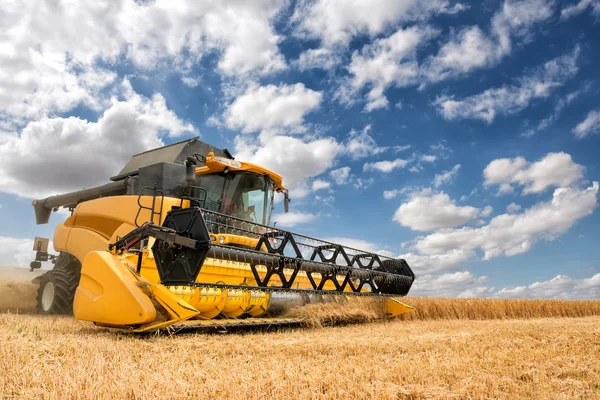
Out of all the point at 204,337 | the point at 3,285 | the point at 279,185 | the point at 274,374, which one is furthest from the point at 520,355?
the point at 3,285

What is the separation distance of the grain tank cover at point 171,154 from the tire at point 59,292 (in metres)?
2.48

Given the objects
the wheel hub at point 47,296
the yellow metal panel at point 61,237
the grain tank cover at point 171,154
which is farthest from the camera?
the grain tank cover at point 171,154

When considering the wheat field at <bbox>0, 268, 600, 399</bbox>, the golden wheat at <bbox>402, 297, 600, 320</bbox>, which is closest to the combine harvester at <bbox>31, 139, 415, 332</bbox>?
the wheat field at <bbox>0, 268, 600, 399</bbox>

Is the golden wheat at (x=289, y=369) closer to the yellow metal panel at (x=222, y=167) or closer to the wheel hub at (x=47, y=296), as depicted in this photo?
the yellow metal panel at (x=222, y=167)

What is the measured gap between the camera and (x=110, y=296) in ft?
15.5

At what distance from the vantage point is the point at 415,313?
9.73m

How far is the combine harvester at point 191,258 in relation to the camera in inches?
184

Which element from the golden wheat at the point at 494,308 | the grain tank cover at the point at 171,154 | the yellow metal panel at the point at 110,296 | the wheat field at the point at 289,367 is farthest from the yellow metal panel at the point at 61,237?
the golden wheat at the point at 494,308

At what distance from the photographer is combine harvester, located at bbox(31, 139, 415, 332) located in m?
4.67

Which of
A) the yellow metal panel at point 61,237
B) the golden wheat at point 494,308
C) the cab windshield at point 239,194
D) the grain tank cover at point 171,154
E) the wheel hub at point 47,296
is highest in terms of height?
the grain tank cover at point 171,154

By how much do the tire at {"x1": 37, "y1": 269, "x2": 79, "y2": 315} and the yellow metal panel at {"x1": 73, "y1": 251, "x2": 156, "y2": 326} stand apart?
105 inches

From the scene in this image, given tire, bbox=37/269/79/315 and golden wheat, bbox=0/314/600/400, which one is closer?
golden wheat, bbox=0/314/600/400

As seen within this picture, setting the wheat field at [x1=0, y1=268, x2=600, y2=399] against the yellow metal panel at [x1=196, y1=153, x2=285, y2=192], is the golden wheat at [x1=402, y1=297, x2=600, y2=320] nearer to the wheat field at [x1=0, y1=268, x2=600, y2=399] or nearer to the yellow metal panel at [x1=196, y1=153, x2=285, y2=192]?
the yellow metal panel at [x1=196, y1=153, x2=285, y2=192]

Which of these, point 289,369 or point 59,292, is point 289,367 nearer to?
point 289,369
